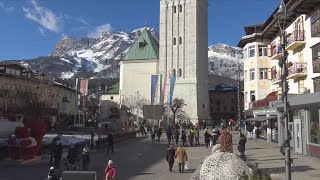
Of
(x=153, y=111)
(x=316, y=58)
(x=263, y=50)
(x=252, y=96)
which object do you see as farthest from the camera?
(x=153, y=111)

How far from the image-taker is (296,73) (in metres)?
35.9

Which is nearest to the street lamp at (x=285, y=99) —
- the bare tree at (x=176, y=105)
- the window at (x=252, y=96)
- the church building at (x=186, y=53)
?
the window at (x=252, y=96)

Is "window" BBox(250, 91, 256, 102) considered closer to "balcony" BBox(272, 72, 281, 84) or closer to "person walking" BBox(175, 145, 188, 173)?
"balcony" BBox(272, 72, 281, 84)

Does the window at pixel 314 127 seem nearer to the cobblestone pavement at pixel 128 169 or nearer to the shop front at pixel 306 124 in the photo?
the shop front at pixel 306 124

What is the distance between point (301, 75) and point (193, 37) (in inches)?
2648

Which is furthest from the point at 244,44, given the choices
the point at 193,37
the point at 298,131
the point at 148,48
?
the point at 148,48

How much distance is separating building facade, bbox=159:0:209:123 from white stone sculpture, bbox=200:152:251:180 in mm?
85246

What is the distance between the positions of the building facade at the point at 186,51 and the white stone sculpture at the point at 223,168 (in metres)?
85.2

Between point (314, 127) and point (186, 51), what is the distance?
75.1m

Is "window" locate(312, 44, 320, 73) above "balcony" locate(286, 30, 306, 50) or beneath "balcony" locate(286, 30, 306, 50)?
beneath

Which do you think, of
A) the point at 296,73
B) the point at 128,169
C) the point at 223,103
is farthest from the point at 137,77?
the point at 128,169

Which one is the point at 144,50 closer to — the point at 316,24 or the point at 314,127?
the point at 316,24

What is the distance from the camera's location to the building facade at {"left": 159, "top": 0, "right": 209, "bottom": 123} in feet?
334

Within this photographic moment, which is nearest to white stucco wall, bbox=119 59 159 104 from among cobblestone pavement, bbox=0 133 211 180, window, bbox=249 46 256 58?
window, bbox=249 46 256 58
